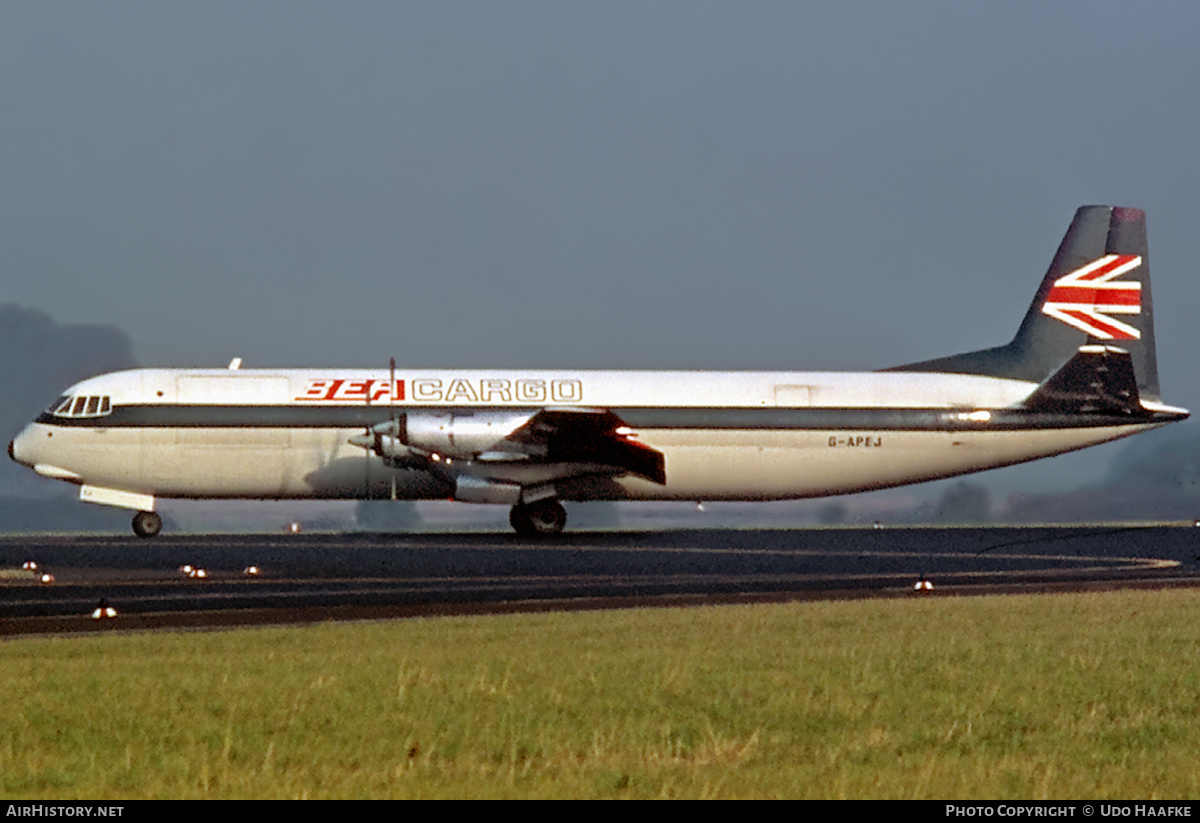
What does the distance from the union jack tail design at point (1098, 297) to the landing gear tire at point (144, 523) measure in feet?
107

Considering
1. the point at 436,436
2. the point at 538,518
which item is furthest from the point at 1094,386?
the point at 436,436

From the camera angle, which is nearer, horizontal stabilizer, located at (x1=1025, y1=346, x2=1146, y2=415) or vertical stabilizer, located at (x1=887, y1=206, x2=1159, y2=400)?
horizontal stabilizer, located at (x1=1025, y1=346, x2=1146, y2=415)

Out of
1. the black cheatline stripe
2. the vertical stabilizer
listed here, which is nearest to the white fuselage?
the black cheatline stripe

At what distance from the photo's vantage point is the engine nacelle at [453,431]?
44469 mm

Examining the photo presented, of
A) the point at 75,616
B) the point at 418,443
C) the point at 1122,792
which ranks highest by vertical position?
the point at 418,443

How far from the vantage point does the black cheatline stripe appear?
4656 centimetres

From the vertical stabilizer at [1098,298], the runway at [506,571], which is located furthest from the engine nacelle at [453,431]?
the vertical stabilizer at [1098,298]

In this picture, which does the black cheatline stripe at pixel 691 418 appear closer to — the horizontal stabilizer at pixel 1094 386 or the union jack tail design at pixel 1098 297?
the horizontal stabilizer at pixel 1094 386

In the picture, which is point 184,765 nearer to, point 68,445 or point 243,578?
point 243,578

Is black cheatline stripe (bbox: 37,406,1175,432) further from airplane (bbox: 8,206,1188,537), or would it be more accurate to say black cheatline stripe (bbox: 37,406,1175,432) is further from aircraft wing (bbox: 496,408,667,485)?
aircraft wing (bbox: 496,408,667,485)

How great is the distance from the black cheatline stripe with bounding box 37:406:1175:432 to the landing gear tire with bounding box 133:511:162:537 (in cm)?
318

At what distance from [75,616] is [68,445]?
2663cm
